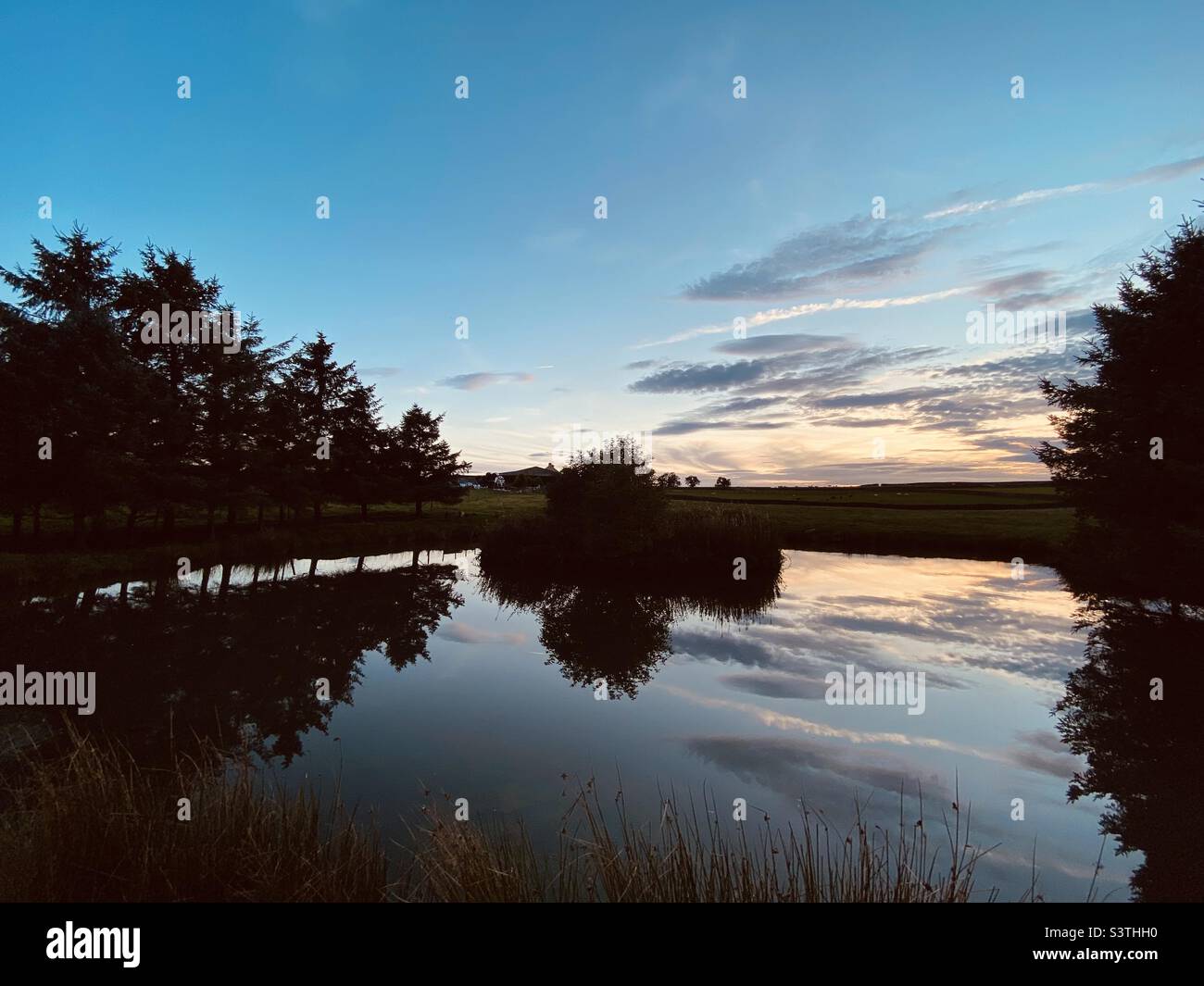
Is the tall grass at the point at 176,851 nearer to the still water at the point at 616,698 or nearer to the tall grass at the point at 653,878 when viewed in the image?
the tall grass at the point at 653,878

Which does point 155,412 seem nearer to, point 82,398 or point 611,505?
point 82,398

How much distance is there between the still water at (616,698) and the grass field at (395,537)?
3.42 meters

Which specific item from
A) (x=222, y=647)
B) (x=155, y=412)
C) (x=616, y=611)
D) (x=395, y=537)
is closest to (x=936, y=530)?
(x=616, y=611)

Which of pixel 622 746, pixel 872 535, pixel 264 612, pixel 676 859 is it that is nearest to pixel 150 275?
pixel 264 612

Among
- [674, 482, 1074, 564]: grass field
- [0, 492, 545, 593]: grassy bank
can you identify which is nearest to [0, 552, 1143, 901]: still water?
[0, 492, 545, 593]: grassy bank

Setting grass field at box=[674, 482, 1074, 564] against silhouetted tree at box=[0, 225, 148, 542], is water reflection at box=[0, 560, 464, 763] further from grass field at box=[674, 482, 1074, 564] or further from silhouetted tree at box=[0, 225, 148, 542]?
grass field at box=[674, 482, 1074, 564]

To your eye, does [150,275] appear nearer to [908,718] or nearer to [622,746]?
[622,746]

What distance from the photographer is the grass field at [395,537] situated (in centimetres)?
2336

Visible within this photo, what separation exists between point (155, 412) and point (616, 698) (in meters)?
28.2

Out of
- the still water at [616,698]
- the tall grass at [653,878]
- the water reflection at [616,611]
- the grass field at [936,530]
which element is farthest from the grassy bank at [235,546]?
the tall grass at [653,878]

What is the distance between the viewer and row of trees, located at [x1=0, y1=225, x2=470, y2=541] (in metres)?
23.9

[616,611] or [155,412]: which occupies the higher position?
[155,412]

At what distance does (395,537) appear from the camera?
1608 inches
